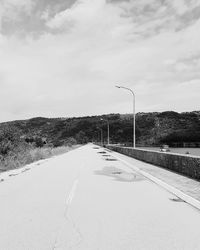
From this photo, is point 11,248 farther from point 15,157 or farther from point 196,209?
point 15,157

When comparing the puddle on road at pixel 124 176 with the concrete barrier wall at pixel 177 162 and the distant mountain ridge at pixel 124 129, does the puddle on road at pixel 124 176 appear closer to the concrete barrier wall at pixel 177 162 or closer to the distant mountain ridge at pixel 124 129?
the concrete barrier wall at pixel 177 162

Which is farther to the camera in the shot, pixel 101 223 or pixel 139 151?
pixel 139 151

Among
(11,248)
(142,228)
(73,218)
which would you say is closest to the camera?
(11,248)

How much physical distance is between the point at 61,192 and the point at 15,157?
53.4 ft

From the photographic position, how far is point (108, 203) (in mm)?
9359

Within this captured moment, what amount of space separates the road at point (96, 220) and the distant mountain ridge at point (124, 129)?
90910mm

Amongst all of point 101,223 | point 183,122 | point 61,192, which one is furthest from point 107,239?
point 183,122

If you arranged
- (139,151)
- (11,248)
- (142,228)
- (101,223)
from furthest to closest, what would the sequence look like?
(139,151)
(101,223)
(142,228)
(11,248)

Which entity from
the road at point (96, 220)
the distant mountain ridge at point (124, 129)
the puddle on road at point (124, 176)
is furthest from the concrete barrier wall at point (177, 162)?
A: the distant mountain ridge at point (124, 129)

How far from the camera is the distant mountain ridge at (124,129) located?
121238 mm

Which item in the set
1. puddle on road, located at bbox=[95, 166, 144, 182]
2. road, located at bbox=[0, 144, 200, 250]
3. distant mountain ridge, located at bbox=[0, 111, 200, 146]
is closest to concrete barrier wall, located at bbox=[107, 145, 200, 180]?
puddle on road, located at bbox=[95, 166, 144, 182]

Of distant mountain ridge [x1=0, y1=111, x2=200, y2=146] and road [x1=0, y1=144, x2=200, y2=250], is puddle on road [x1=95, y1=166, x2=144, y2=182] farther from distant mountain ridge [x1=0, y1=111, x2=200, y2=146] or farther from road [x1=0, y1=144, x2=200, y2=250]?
distant mountain ridge [x1=0, y1=111, x2=200, y2=146]

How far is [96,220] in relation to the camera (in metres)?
7.33

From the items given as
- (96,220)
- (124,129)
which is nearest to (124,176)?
(96,220)
